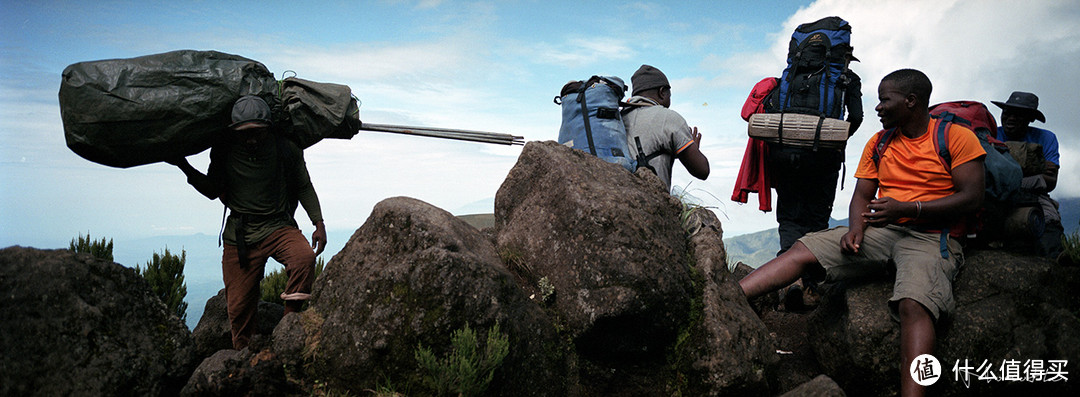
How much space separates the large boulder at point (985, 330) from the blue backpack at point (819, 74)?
251cm

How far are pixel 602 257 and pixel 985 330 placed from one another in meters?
3.95

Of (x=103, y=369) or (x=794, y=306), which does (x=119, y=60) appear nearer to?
(x=103, y=369)

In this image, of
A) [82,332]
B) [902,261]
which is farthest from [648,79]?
[82,332]

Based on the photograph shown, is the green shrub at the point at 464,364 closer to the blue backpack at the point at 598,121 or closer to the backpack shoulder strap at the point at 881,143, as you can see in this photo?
the blue backpack at the point at 598,121

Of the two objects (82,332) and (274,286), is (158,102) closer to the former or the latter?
(82,332)

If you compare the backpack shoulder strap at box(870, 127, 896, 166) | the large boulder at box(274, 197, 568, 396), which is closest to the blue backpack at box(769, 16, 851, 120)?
the backpack shoulder strap at box(870, 127, 896, 166)

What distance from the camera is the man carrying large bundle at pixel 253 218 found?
22.4ft

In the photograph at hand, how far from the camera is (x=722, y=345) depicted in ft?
20.0

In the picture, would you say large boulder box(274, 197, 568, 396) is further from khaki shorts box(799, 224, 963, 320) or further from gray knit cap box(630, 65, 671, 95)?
gray knit cap box(630, 65, 671, 95)

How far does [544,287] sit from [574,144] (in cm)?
272

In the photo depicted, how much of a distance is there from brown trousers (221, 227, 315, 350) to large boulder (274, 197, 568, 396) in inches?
40.5

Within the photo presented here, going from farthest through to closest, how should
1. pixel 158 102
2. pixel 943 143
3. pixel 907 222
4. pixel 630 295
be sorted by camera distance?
pixel 907 222, pixel 943 143, pixel 158 102, pixel 630 295

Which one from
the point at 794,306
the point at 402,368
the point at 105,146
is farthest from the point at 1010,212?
the point at 105,146

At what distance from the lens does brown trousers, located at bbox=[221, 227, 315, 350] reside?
274 inches
